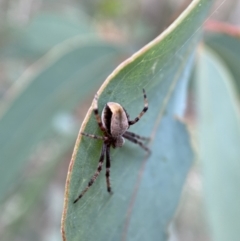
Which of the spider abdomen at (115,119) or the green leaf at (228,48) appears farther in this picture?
the green leaf at (228,48)

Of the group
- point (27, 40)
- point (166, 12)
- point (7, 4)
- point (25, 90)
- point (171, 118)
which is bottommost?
point (171, 118)

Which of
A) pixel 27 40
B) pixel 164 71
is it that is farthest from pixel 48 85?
pixel 164 71

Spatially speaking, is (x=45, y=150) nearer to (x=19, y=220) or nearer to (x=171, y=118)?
(x=19, y=220)

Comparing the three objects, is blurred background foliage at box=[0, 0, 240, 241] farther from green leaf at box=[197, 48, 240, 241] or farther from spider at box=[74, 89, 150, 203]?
spider at box=[74, 89, 150, 203]

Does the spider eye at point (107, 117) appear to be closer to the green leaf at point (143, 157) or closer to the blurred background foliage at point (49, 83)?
the green leaf at point (143, 157)

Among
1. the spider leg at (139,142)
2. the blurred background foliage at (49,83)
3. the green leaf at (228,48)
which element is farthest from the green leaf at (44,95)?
the spider leg at (139,142)

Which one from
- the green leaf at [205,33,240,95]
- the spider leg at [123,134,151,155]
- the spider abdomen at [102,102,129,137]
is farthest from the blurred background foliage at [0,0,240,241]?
the spider abdomen at [102,102,129,137]

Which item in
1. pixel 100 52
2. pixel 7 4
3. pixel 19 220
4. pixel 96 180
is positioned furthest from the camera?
pixel 7 4
